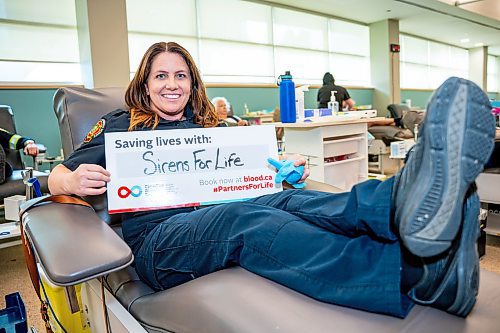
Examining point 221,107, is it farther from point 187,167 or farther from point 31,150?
point 187,167

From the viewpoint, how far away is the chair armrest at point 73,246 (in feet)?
2.02

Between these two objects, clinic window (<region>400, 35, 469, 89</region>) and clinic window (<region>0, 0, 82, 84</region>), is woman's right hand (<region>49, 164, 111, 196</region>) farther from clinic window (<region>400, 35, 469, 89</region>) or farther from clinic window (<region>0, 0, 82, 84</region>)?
clinic window (<region>400, 35, 469, 89</region>)

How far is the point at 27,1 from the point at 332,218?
4.36 m

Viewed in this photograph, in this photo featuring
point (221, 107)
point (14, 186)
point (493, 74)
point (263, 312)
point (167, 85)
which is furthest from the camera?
point (493, 74)

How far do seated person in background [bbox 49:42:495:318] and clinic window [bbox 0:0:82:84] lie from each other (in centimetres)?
359

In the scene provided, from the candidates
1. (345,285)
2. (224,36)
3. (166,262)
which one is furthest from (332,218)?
(224,36)

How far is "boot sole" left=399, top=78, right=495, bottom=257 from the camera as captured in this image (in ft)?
1.76

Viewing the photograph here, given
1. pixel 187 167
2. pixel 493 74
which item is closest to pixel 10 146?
pixel 187 167

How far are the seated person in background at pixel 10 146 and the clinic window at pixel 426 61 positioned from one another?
25.9 feet

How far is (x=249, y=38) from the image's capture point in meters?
5.60

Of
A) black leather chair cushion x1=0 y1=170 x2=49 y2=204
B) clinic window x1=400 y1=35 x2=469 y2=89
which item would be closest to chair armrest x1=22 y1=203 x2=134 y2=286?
black leather chair cushion x1=0 y1=170 x2=49 y2=204

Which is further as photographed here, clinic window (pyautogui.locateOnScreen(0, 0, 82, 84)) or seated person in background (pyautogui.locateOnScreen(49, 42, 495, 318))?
clinic window (pyautogui.locateOnScreen(0, 0, 82, 84))

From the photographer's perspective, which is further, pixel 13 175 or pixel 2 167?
pixel 13 175

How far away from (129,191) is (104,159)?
15 centimetres
